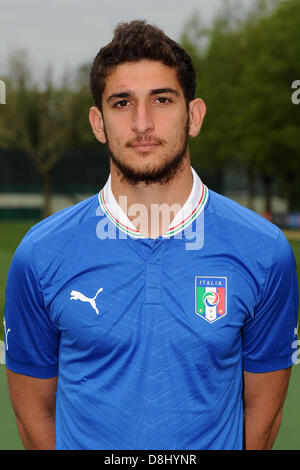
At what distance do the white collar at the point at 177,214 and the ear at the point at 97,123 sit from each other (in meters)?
0.20

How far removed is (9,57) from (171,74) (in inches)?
1489

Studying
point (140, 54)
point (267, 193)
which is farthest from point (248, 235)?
point (267, 193)

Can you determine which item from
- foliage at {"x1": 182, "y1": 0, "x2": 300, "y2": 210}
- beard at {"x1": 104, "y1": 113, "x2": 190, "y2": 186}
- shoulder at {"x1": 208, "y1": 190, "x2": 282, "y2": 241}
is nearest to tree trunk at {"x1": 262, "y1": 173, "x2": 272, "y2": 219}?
foliage at {"x1": 182, "y1": 0, "x2": 300, "y2": 210}

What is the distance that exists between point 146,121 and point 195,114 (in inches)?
13.2

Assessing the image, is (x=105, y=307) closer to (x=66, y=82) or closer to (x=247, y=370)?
(x=247, y=370)

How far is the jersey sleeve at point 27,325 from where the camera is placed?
8.73ft

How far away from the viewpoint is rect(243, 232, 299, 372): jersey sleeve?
2.66m

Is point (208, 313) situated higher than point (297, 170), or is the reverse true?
point (297, 170)

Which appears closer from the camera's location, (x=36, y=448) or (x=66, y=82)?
(x=36, y=448)

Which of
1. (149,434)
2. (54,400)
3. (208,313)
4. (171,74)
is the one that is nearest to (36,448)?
(54,400)

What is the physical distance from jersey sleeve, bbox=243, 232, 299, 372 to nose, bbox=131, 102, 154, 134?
737 millimetres

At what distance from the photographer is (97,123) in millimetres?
2770

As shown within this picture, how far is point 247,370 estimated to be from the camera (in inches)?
112

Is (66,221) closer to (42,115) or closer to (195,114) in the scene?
(195,114)
